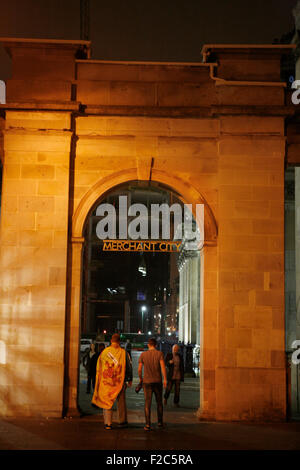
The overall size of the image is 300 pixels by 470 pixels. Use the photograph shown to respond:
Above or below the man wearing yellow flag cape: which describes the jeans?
below

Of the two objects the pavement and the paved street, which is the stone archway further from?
the paved street

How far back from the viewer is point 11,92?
1395cm

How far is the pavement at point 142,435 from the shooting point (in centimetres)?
1009

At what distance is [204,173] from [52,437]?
22.4ft

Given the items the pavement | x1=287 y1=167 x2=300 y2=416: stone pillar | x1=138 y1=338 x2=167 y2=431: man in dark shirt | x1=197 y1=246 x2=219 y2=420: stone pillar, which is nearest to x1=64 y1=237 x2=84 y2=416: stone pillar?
the pavement

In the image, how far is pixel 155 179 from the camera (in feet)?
46.3

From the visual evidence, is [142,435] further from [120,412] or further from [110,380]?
[110,380]

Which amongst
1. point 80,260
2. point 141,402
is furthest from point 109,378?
point 141,402

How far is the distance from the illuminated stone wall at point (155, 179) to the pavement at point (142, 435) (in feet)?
2.07

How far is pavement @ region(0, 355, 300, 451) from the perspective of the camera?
1009 centimetres

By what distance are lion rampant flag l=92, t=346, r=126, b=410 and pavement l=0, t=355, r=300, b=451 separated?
0.60 meters

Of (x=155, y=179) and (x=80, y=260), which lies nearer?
(x=80, y=260)

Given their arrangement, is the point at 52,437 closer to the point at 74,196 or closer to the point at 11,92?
the point at 74,196

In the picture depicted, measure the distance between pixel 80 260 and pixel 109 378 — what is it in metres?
3.18
